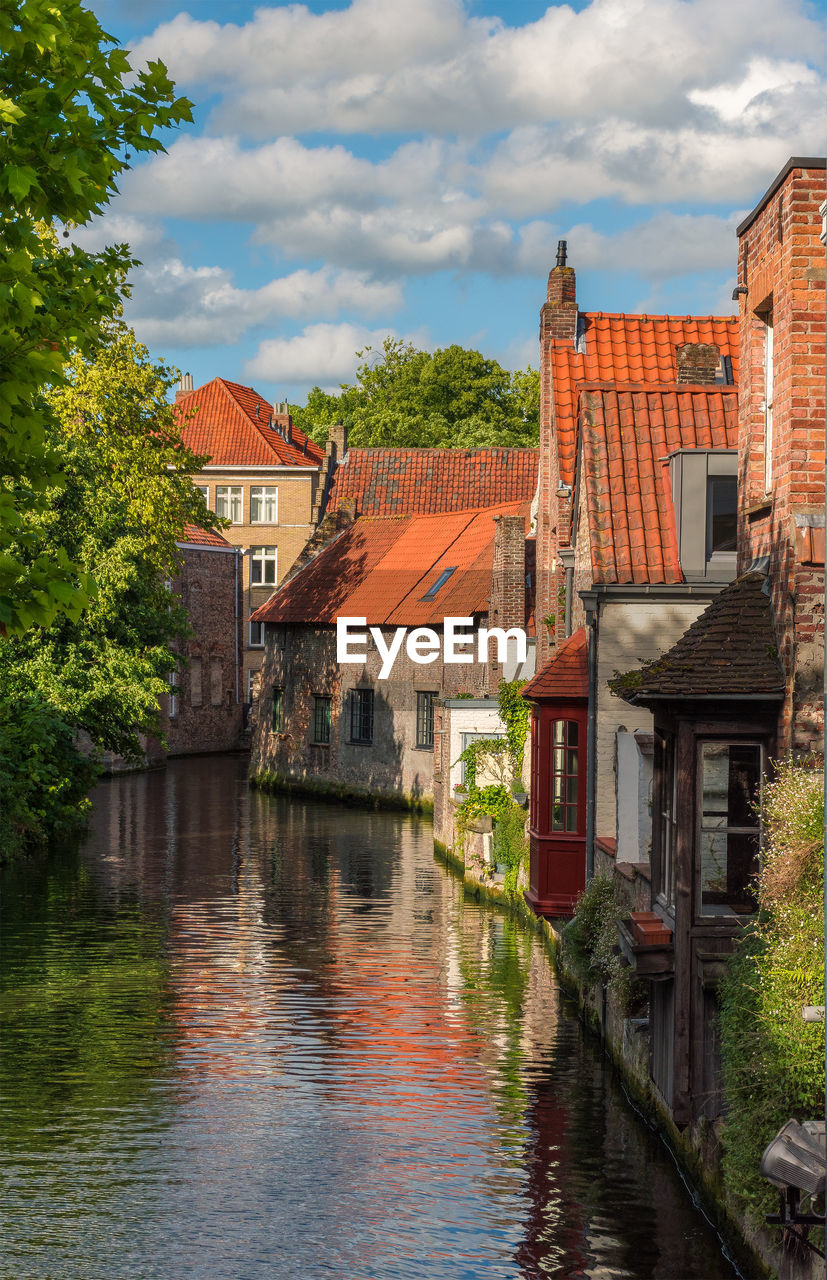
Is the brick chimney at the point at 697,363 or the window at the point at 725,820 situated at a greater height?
the brick chimney at the point at 697,363

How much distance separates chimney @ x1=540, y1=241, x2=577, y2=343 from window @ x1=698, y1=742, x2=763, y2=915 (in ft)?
54.4

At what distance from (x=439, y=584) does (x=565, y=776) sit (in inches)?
852

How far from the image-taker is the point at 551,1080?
15.3m

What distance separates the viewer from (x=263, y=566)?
62969 millimetres

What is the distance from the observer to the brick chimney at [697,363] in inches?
976

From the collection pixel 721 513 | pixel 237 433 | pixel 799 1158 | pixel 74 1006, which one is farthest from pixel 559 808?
pixel 237 433

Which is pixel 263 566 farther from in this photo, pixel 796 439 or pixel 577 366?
pixel 796 439

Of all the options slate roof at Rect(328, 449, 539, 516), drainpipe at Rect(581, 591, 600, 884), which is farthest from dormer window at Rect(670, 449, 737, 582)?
slate roof at Rect(328, 449, 539, 516)

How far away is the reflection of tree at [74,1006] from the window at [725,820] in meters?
6.09

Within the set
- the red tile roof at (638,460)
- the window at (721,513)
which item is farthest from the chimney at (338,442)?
the window at (721,513)

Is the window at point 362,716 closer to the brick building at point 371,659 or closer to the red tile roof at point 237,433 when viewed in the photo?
the brick building at point 371,659

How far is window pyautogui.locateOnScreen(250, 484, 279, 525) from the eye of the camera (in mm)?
63312

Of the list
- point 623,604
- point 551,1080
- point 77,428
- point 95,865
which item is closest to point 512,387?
point 77,428

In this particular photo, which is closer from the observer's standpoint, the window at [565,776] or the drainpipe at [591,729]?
the drainpipe at [591,729]
